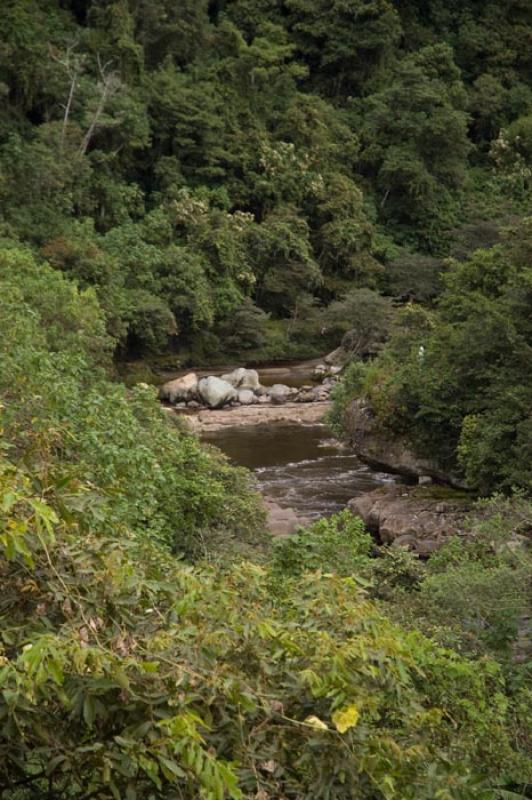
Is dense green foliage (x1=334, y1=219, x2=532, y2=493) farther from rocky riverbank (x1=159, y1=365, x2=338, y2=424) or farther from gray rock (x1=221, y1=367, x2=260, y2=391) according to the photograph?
gray rock (x1=221, y1=367, x2=260, y2=391)

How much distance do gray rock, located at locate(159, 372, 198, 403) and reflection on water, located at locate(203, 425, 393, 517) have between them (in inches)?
144

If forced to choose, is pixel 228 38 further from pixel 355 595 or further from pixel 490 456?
pixel 355 595

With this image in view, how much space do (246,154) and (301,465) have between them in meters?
21.3

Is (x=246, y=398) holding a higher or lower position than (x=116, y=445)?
lower

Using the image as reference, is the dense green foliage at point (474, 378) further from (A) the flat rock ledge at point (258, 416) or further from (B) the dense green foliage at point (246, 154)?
(B) the dense green foliage at point (246, 154)

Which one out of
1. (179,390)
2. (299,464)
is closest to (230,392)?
(179,390)

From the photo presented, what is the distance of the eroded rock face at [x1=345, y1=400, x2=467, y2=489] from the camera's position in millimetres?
17366

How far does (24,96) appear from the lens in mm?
36188

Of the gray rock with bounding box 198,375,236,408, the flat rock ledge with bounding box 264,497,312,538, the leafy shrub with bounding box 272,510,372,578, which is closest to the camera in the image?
the leafy shrub with bounding box 272,510,372,578

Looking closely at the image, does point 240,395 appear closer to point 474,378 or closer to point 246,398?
point 246,398

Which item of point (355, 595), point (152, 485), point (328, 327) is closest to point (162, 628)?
point (355, 595)

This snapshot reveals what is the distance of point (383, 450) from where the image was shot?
18.3m

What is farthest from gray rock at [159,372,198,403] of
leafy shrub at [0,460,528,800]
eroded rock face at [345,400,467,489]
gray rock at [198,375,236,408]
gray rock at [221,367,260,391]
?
leafy shrub at [0,460,528,800]

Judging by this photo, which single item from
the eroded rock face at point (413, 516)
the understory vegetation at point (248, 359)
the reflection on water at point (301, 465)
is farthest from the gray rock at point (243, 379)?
the eroded rock face at point (413, 516)
